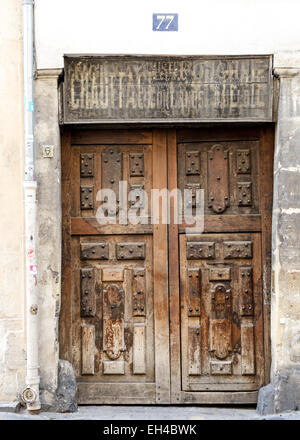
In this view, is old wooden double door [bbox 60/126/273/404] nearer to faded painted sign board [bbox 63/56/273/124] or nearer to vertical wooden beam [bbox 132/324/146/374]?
vertical wooden beam [bbox 132/324/146/374]

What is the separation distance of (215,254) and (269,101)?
1413 mm

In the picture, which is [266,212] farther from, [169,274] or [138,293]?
[138,293]

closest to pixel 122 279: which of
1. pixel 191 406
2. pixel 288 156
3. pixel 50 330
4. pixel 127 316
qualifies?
pixel 127 316

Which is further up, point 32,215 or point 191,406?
point 32,215

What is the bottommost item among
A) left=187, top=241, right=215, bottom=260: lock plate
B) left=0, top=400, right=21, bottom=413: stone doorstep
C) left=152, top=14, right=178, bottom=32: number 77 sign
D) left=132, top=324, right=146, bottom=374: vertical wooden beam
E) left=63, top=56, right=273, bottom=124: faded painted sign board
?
left=0, top=400, right=21, bottom=413: stone doorstep

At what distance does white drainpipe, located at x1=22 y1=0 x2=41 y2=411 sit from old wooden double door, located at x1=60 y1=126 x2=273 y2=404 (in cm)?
38

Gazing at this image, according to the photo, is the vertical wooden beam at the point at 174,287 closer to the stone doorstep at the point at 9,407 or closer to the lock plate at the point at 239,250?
the lock plate at the point at 239,250

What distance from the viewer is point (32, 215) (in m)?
5.73

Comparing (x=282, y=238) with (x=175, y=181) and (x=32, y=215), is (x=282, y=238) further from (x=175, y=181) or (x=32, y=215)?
(x=32, y=215)

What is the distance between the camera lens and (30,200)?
225 inches

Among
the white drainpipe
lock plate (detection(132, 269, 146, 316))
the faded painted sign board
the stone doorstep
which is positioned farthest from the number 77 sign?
the stone doorstep

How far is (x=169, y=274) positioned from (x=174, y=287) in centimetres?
12

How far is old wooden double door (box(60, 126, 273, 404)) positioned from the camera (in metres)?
6.00

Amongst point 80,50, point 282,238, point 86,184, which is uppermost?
point 80,50
